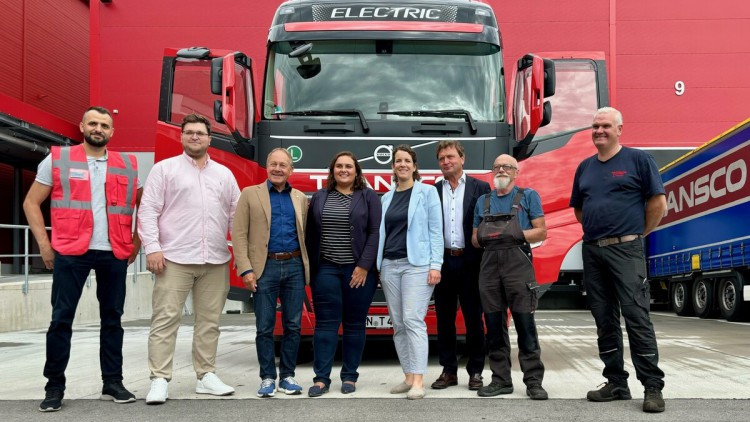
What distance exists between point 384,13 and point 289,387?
12.1ft

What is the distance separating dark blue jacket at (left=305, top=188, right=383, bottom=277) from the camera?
5.89 meters

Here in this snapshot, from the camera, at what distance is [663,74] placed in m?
24.0

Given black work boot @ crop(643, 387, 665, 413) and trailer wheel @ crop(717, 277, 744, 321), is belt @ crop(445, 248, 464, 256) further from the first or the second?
trailer wheel @ crop(717, 277, 744, 321)

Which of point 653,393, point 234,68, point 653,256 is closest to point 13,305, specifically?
point 234,68

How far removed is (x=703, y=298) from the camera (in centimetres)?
1673

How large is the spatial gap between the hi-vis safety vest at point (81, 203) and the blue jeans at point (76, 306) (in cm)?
10

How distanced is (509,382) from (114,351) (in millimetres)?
2890

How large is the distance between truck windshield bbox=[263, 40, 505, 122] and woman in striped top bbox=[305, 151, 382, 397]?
4.49 feet

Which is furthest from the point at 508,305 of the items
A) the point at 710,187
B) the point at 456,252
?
the point at 710,187

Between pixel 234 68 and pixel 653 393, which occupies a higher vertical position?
Answer: pixel 234 68

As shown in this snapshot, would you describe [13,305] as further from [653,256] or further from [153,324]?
[653,256]

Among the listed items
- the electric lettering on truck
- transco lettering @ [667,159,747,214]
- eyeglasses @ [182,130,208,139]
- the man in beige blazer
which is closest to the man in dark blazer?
the electric lettering on truck

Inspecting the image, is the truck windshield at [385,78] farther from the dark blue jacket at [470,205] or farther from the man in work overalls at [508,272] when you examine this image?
the man in work overalls at [508,272]

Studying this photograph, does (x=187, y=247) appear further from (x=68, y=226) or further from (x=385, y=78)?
(x=385, y=78)
